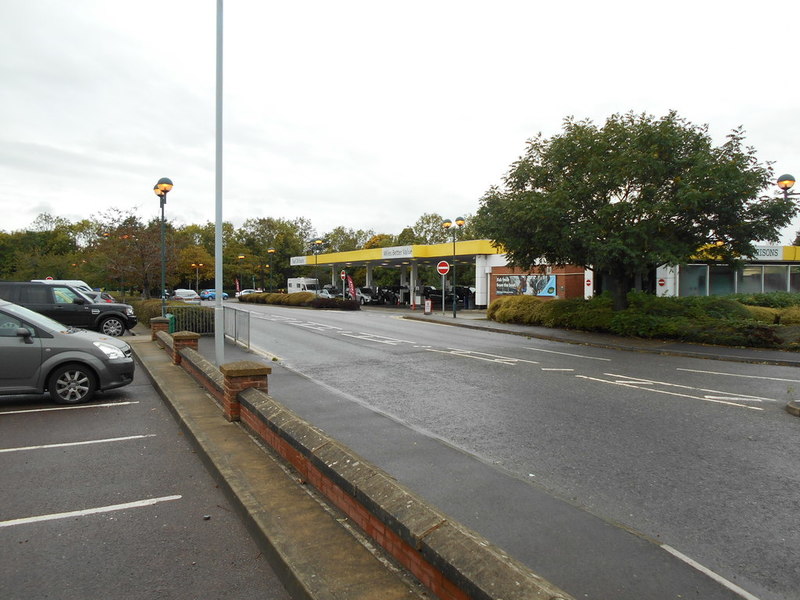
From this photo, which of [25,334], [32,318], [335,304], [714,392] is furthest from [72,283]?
[714,392]

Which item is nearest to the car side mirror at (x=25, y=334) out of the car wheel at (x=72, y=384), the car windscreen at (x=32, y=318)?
the car windscreen at (x=32, y=318)

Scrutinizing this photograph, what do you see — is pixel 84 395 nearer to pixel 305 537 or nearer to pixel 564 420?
pixel 305 537

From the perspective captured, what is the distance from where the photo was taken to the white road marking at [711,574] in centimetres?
341

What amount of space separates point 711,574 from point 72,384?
8631 millimetres

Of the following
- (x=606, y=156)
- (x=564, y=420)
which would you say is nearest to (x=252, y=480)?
(x=564, y=420)

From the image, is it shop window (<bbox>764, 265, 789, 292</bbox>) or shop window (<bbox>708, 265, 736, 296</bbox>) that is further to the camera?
shop window (<bbox>764, 265, 789, 292</bbox>)

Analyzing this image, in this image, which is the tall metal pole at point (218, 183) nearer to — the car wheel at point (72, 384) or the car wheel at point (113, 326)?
the car wheel at point (72, 384)

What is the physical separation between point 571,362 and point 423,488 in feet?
31.0

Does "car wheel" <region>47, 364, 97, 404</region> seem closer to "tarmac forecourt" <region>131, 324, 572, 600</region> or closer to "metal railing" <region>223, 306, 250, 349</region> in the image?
"tarmac forecourt" <region>131, 324, 572, 600</region>

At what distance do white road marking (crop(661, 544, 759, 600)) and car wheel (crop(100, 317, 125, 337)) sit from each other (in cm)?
1860

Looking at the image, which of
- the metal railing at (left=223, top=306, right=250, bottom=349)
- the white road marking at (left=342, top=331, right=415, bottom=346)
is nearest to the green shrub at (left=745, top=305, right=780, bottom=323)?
the white road marking at (left=342, top=331, right=415, bottom=346)

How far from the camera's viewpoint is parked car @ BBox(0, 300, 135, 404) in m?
8.14

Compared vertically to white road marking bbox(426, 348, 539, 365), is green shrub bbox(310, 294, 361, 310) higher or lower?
higher

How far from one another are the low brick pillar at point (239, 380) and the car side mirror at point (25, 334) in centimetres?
364
